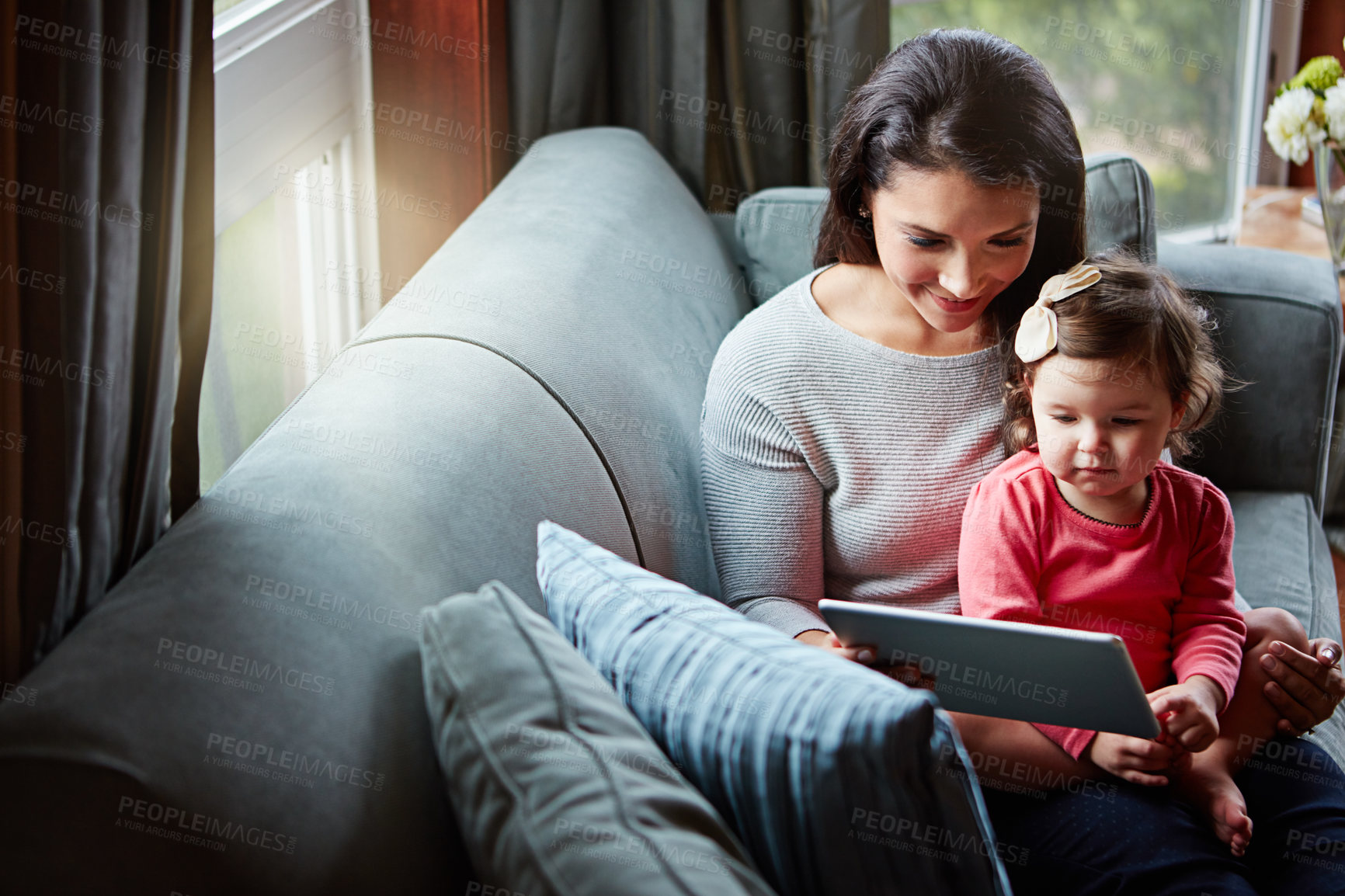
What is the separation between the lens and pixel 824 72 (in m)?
2.21

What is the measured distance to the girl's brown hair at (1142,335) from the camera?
108cm

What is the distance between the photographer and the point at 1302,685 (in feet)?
3.73

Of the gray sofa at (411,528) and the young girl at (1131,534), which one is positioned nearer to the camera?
the gray sofa at (411,528)

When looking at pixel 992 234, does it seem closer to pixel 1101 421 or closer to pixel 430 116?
pixel 1101 421

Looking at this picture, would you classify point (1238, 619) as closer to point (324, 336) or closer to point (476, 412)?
point (476, 412)

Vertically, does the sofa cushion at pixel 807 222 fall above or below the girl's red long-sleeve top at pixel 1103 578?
above

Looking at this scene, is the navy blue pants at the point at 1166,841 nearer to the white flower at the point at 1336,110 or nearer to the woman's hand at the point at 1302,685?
the woman's hand at the point at 1302,685

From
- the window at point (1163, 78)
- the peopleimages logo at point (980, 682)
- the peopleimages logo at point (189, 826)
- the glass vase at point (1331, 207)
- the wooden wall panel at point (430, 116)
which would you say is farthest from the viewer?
the window at point (1163, 78)

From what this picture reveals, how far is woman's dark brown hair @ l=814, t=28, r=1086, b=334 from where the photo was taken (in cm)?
113

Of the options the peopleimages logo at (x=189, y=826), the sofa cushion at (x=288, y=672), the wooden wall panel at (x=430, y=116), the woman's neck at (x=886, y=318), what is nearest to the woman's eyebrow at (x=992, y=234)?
the woman's neck at (x=886, y=318)

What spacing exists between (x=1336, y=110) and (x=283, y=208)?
180 centimetres

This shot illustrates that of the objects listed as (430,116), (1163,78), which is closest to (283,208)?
(430,116)

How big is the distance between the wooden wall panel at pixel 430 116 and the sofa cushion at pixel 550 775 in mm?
1338

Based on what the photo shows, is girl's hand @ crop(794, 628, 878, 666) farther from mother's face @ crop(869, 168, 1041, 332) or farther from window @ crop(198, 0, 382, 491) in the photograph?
A: window @ crop(198, 0, 382, 491)
